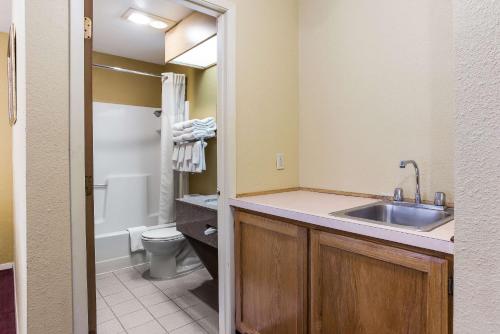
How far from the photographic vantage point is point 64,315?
3.91 ft

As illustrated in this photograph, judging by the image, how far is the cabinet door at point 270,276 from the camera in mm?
1386

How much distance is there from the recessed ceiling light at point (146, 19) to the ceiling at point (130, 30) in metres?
0.04

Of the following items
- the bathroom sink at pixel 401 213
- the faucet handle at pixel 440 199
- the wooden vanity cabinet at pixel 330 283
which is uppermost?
the faucet handle at pixel 440 199

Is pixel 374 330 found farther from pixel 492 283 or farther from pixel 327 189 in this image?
pixel 327 189

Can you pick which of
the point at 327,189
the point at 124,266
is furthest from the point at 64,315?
the point at 124,266

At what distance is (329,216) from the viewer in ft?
4.09

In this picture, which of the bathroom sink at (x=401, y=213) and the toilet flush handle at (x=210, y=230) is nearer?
the bathroom sink at (x=401, y=213)

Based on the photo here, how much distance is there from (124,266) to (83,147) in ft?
7.20

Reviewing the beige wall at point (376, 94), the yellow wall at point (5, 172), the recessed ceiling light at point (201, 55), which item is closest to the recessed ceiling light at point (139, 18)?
the recessed ceiling light at point (201, 55)

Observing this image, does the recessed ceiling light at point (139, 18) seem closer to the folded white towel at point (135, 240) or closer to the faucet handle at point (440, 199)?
the folded white towel at point (135, 240)

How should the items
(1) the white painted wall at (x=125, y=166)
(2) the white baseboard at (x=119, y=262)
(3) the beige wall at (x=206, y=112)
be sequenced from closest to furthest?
(2) the white baseboard at (x=119, y=262) < (3) the beige wall at (x=206, y=112) < (1) the white painted wall at (x=125, y=166)

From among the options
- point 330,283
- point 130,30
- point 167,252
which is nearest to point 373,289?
point 330,283

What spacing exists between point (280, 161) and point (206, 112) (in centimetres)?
143

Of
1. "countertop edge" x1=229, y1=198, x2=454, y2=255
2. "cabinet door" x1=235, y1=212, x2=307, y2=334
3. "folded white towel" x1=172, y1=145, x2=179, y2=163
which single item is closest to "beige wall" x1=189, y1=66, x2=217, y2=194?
"folded white towel" x1=172, y1=145, x2=179, y2=163
